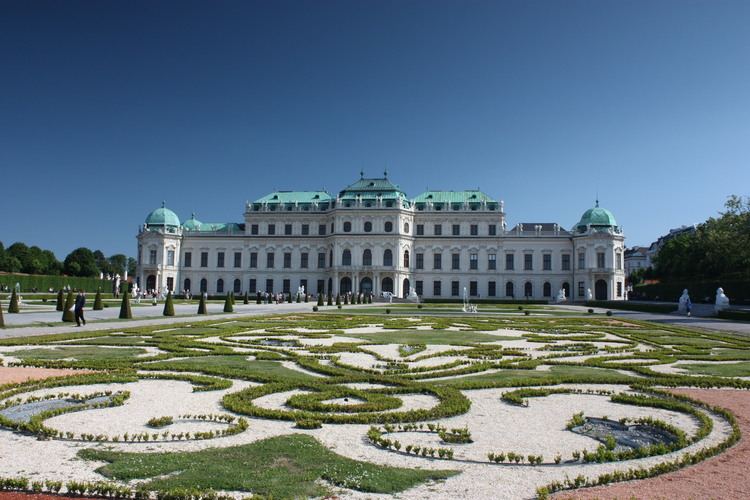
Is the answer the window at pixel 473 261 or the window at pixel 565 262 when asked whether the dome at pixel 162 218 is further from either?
the window at pixel 565 262

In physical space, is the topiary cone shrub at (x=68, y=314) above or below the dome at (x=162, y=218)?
below

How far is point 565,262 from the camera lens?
2773 inches

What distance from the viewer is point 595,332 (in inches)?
800

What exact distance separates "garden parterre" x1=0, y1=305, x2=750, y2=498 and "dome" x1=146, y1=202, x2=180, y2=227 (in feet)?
216

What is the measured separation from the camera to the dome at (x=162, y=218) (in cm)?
7593

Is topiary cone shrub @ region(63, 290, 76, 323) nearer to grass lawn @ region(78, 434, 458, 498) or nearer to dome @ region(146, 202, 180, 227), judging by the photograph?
grass lawn @ region(78, 434, 458, 498)

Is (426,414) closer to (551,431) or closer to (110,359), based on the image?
(551,431)

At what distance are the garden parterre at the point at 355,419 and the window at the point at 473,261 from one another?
2303 inches

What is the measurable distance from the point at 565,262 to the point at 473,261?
1133 centimetres

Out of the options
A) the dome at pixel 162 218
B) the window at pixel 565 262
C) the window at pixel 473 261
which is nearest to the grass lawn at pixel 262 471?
the window at pixel 473 261

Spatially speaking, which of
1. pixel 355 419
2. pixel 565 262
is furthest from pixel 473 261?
pixel 355 419

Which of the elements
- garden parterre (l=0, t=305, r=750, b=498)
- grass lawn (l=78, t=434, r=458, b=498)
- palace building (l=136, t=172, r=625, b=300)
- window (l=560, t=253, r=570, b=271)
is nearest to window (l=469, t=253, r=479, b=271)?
palace building (l=136, t=172, r=625, b=300)

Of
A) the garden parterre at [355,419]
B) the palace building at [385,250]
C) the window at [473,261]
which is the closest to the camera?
the garden parterre at [355,419]

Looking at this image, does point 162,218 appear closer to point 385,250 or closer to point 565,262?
point 385,250
